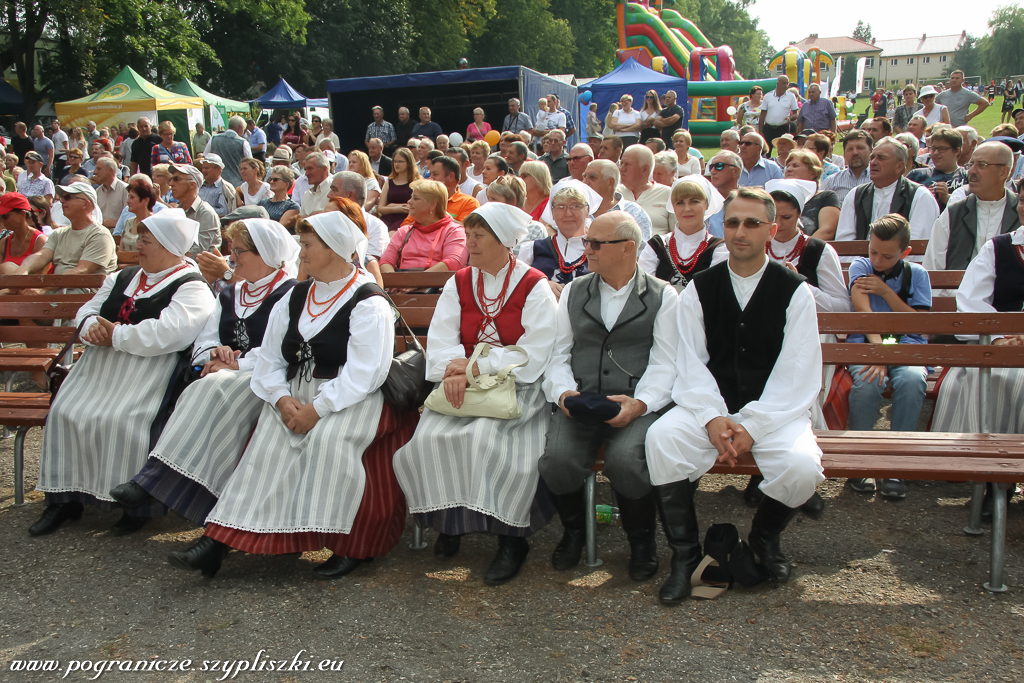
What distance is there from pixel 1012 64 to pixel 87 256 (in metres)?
102

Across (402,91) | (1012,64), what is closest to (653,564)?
(402,91)

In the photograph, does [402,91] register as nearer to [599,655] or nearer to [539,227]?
[539,227]

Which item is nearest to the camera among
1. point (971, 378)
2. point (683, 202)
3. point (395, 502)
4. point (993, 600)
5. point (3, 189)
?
point (993, 600)

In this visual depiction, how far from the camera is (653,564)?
3.55 m

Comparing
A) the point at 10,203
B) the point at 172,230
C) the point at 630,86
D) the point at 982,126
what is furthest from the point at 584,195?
the point at 982,126

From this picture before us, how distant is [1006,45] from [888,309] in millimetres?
103203

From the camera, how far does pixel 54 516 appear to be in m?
4.23

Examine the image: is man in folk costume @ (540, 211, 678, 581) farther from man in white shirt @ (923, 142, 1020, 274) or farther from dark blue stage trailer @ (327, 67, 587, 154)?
dark blue stage trailer @ (327, 67, 587, 154)

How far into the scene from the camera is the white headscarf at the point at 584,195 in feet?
16.2

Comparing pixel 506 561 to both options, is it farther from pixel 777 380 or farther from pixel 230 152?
pixel 230 152

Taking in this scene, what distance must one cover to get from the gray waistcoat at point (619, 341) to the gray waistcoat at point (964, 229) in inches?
105

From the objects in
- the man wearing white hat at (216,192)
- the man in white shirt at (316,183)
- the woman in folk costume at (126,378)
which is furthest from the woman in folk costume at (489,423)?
the man wearing white hat at (216,192)

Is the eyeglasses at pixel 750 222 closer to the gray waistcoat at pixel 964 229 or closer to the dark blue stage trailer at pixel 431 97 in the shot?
the gray waistcoat at pixel 964 229

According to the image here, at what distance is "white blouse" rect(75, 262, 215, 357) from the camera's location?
4.27 m
